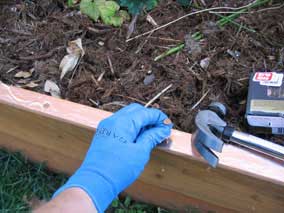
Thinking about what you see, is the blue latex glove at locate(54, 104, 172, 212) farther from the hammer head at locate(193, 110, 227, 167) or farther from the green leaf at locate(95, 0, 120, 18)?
the green leaf at locate(95, 0, 120, 18)

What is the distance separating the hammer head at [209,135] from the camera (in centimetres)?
116

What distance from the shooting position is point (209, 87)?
1.48m

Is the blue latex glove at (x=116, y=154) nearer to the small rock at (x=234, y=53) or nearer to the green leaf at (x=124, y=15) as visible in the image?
the small rock at (x=234, y=53)

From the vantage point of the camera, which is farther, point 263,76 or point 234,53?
point 234,53

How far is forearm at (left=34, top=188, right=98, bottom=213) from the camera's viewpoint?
113 cm

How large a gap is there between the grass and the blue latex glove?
45 cm

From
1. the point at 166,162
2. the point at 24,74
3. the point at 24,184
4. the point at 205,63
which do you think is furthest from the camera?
the point at 24,184

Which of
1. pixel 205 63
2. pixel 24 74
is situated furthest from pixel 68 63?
pixel 205 63

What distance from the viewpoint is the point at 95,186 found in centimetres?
120

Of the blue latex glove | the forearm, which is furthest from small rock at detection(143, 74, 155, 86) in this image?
the forearm

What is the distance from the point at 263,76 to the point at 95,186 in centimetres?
57

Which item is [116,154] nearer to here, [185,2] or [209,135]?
[209,135]

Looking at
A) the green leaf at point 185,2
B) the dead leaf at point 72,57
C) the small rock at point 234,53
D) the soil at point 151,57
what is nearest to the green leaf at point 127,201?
the soil at point 151,57

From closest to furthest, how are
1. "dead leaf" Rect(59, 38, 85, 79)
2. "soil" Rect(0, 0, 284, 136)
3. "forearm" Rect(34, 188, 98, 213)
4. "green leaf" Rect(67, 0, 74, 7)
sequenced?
"forearm" Rect(34, 188, 98, 213), "soil" Rect(0, 0, 284, 136), "dead leaf" Rect(59, 38, 85, 79), "green leaf" Rect(67, 0, 74, 7)
